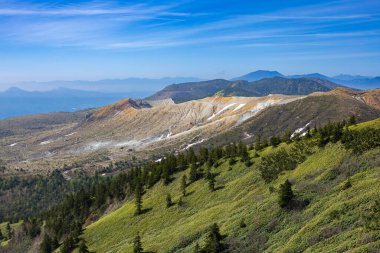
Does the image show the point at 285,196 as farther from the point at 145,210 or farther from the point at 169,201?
the point at 145,210

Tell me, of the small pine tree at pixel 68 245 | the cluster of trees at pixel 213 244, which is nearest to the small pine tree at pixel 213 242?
the cluster of trees at pixel 213 244

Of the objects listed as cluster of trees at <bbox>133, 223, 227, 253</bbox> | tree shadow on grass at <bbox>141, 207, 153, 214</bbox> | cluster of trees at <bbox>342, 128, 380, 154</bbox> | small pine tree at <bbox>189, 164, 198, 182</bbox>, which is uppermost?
cluster of trees at <bbox>342, 128, 380, 154</bbox>

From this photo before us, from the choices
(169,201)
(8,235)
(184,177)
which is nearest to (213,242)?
(169,201)

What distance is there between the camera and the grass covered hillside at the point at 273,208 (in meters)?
45.6

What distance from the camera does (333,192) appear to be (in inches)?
2154

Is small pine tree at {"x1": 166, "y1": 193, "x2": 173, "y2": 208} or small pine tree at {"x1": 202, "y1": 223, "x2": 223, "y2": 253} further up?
small pine tree at {"x1": 202, "y1": 223, "x2": 223, "y2": 253}

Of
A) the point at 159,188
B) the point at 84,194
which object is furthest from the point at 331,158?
the point at 84,194

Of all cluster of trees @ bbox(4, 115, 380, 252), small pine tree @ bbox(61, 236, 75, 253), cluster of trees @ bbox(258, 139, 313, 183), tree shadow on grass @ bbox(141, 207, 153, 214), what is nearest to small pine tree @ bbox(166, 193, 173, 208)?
cluster of trees @ bbox(4, 115, 380, 252)

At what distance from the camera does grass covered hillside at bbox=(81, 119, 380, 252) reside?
4562cm

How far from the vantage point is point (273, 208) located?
59.0 meters

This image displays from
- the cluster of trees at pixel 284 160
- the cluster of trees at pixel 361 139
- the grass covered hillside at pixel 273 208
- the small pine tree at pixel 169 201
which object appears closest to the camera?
the grass covered hillside at pixel 273 208

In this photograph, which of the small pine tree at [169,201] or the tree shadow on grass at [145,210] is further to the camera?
the tree shadow on grass at [145,210]

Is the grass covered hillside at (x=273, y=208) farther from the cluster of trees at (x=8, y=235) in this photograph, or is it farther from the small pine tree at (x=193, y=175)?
the cluster of trees at (x=8, y=235)

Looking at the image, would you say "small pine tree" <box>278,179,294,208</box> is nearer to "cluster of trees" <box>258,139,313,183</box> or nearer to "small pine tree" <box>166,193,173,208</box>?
"cluster of trees" <box>258,139,313,183</box>
